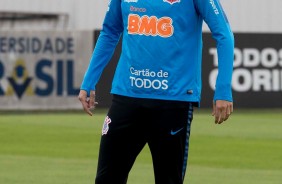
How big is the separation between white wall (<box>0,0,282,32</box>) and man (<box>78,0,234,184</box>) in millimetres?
24456

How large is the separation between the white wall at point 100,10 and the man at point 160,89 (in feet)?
Result: 80.2

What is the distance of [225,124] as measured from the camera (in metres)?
19.5

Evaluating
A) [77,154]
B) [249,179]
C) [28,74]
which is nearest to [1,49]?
[28,74]

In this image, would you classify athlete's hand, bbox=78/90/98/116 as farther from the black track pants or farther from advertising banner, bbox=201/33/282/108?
advertising banner, bbox=201/33/282/108

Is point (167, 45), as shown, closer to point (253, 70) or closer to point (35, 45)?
point (35, 45)

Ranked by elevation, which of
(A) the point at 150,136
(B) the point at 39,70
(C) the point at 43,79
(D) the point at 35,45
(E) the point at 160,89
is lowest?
(C) the point at 43,79

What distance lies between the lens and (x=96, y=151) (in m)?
14.0

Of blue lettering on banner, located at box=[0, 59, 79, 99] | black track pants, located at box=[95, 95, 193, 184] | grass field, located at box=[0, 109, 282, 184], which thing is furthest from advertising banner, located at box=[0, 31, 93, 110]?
black track pants, located at box=[95, 95, 193, 184]

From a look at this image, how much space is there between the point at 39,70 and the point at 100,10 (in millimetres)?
7910

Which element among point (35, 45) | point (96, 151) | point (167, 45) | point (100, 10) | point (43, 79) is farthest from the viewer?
point (100, 10)

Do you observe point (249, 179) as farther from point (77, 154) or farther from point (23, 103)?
point (23, 103)

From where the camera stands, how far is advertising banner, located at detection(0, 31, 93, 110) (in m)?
23.4

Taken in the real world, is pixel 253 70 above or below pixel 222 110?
below

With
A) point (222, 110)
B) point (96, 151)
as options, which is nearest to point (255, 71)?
point (96, 151)
